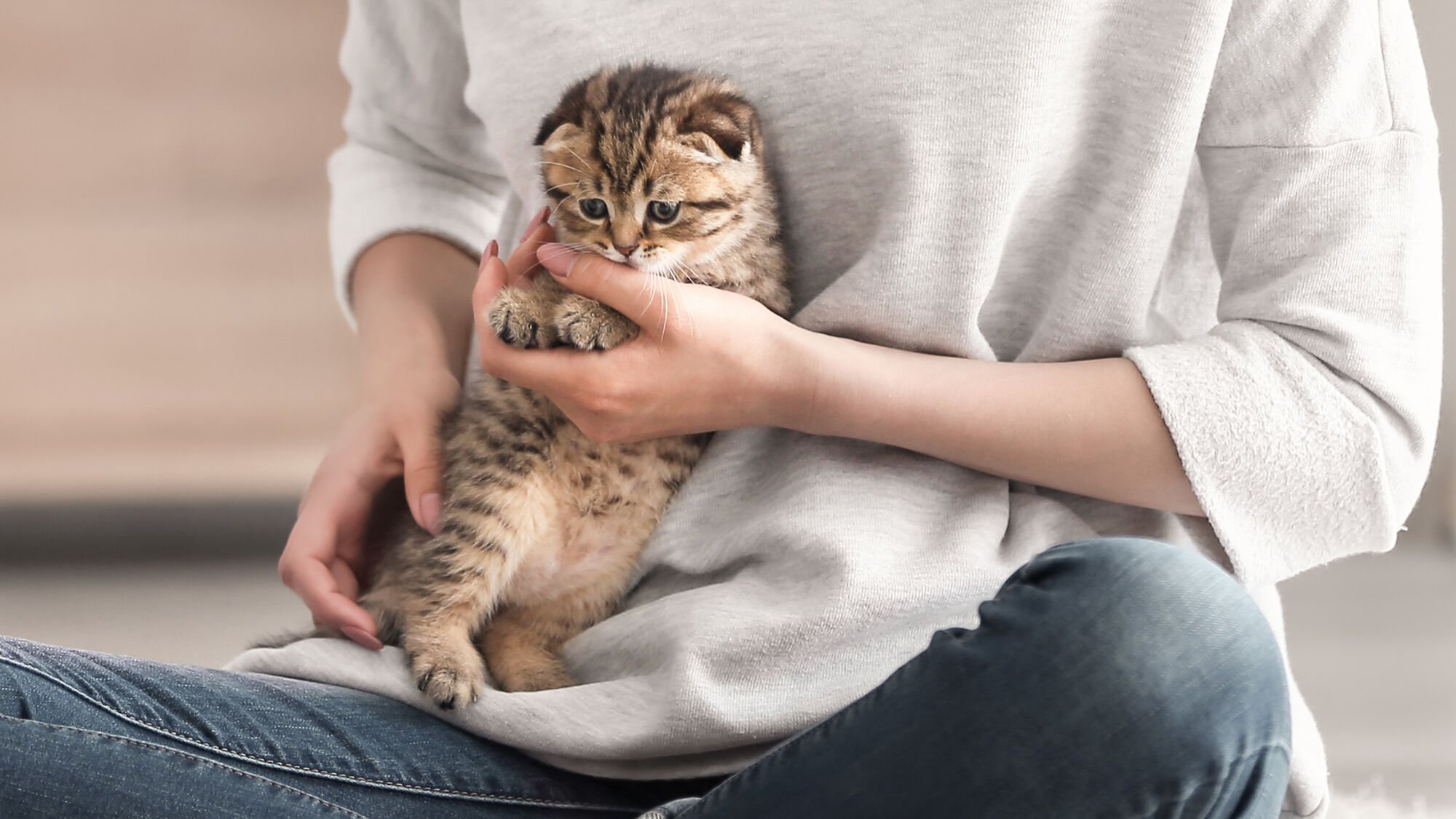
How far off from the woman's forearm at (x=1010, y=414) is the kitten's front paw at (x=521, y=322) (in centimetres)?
24

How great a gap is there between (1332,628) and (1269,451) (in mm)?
1326

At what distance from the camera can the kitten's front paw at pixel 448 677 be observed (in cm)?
91

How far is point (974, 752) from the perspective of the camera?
26.8 inches

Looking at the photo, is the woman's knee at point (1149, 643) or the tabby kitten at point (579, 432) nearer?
the woman's knee at point (1149, 643)

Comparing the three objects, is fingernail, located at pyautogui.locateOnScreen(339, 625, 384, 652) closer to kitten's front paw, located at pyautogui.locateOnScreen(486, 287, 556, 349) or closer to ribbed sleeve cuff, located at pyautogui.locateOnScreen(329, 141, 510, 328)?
kitten's front paw, located at pyautogui.locateOnScreen(486, 287, 556, 349)

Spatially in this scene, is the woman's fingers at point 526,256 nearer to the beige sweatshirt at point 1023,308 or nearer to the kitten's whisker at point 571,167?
the kitten's whisker at point 571,167

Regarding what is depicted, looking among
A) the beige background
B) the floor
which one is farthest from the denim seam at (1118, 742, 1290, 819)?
the beige background

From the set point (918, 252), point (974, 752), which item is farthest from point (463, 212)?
point (974, 752)

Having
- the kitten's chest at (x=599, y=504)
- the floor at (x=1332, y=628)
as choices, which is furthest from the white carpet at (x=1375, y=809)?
the kitten's chest at (x=599, y=504)

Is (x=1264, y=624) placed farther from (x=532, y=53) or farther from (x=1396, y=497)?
(x=532, y=53)

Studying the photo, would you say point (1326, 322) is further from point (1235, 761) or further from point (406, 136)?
point (406, 136)

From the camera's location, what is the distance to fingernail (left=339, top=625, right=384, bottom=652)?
100 cm

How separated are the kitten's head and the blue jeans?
18.5 inches

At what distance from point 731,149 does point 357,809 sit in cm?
64
